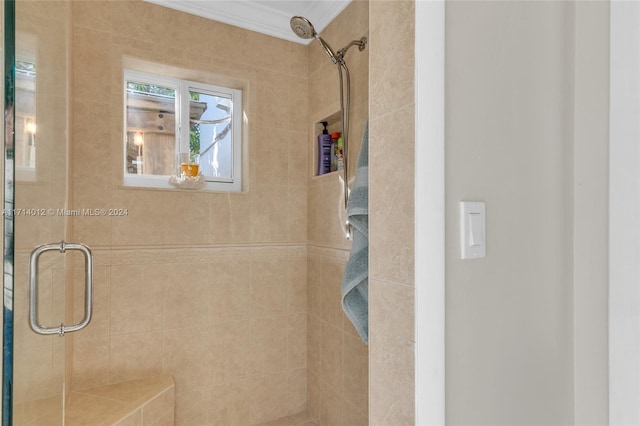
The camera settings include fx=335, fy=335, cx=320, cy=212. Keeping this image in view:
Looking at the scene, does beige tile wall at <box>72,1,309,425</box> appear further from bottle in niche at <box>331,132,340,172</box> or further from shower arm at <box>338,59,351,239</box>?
shower arm at <box>338,59,351,239</box>

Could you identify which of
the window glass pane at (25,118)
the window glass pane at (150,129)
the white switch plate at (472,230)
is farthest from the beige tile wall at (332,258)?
the window glass pane at (25,118)

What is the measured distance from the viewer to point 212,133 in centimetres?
196

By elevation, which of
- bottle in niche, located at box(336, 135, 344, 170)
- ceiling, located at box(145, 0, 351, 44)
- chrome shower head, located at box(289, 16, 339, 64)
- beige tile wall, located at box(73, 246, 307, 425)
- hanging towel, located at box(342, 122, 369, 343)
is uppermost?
ceiling, located at box(145, 0, 351, 44)

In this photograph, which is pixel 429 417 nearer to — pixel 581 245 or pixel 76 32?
pixel 581 245

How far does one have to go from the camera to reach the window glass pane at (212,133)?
6.28 ft

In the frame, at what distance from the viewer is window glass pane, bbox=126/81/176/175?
1.76 m

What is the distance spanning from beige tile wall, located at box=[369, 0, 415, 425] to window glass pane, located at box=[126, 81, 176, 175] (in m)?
1.51

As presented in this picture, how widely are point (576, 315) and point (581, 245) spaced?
0.16 m

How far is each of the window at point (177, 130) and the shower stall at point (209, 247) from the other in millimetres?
128

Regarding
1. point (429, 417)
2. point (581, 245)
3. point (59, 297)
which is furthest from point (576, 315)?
point (59, 297)

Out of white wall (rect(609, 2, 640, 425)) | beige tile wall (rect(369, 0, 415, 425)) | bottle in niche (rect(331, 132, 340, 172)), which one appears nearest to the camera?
beige tile wall (rect(369, 0, 415, 425))

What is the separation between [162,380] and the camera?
162 centimetres

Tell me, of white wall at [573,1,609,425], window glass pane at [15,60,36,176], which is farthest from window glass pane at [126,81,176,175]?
white wall at [573,1,609,425]

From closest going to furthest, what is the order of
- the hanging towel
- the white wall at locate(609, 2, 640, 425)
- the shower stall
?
1. the white wall at locate(609, 2, 640, 425)
2. the hanging towel
3. the shower stall
